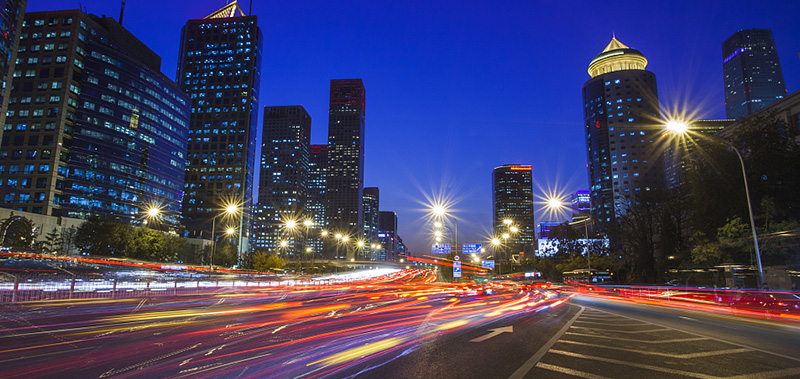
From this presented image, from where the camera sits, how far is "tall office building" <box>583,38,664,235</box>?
165 m

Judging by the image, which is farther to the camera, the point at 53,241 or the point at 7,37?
the point at 53,241

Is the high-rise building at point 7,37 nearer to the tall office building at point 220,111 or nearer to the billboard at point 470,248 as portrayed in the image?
the billboard at point 470,248

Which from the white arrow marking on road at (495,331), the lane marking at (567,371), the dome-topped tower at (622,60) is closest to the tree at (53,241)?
the white arrow marking on road at (495,331)

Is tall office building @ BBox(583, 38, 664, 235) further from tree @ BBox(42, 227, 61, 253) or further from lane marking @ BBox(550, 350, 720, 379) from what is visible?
tree @ BBox(42, 227, 61, 253)

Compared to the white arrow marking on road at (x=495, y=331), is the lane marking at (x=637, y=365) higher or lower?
higher

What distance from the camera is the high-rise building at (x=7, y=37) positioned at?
67625 mm

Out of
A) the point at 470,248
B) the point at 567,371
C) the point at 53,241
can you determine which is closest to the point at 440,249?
the point at 470,248

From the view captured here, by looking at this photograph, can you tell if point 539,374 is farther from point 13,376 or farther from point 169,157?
point 169,157

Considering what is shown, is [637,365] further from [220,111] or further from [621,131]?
[220,111]

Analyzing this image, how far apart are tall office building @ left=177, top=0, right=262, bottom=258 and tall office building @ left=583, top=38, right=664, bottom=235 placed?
494 feet

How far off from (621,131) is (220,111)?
172 m

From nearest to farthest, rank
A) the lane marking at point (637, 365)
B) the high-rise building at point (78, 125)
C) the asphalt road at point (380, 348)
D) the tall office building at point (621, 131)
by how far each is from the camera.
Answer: the lane marking at point (637, 365) < the asphalt road at point (380, 348) < the high-rise building at point (78, 125) < the tall office building at point (621, 131)

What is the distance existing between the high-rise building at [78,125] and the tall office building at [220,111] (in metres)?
43.4

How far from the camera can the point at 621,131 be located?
168375mm
